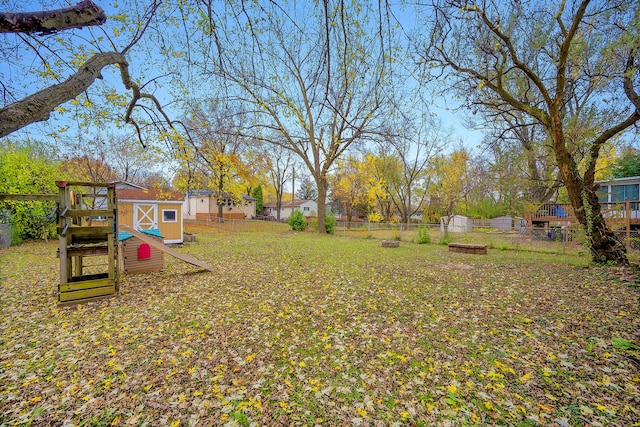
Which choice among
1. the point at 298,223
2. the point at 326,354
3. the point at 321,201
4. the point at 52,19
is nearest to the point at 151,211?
the point at 321,201

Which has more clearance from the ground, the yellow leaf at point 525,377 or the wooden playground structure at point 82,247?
the wooden playground structure at point 82,247

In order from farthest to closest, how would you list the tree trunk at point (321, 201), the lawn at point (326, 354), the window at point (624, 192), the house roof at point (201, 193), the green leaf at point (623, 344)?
→ the tree trunk at point (321, 201), the window at point (624, 192), the house roof at point (201, 193), the green leaf at point (623, 344), the lawn at point (326, 354)

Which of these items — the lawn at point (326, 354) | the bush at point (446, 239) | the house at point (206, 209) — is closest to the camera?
the lawn at point (326, 354)

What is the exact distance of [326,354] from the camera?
10.2 ft

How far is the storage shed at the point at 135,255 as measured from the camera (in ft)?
21.8

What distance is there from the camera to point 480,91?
778 cm

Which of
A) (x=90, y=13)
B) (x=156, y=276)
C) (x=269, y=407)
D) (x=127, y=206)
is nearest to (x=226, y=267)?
(x=156, y=276)

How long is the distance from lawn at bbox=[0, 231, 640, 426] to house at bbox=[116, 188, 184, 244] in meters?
6.50

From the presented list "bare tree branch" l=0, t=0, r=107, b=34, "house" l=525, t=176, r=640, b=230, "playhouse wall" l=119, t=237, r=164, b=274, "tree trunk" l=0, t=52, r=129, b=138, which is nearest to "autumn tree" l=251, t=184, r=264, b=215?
"house" l=525, t=176, r=640, b=230

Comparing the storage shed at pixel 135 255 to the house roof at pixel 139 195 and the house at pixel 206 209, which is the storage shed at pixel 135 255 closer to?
the house roof at pixel 139 195

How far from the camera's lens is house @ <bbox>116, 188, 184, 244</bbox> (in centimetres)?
1190

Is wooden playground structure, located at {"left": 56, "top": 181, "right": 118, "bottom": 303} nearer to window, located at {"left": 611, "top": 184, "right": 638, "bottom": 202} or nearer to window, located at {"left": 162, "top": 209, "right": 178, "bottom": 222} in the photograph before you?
window, located at {"left": 162, "top": 209, "right": 178, "bottom": 222}

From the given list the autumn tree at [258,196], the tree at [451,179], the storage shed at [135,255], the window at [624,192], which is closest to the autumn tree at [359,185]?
the tree at [451,179]

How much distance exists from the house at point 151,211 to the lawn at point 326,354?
256 inches
